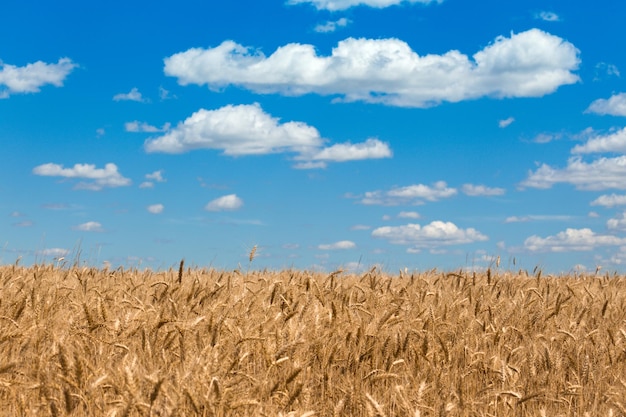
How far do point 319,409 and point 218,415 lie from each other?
137 cm

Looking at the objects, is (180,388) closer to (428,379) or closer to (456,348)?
(428,379)

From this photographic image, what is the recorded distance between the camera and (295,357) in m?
5.41

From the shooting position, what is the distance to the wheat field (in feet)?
13.3

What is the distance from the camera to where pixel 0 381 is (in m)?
4.30

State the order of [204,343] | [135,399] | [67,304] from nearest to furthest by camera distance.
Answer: [135,399]
[204,343]
[67,304]

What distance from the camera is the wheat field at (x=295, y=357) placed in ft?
13.3

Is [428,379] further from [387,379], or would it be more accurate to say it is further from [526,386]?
[526,386]

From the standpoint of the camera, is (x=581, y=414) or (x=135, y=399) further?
(x=581, y=414)

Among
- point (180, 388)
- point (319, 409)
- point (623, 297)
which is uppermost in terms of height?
point (623, 297)

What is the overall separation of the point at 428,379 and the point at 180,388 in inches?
92.1

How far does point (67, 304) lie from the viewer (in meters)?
6.56

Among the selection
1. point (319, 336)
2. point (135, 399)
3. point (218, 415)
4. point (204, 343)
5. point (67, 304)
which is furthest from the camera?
point (67, 304)

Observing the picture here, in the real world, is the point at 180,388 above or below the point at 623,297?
below

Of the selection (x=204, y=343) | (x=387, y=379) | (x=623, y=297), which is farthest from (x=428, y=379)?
(x=623, y=297)
